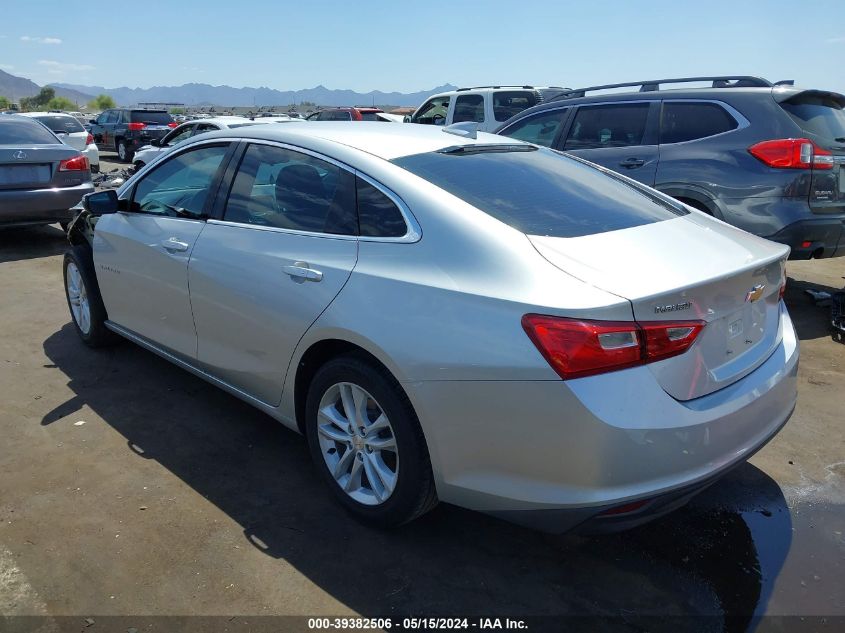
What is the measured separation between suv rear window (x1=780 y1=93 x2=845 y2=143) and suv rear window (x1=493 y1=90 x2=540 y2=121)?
22.1 ft

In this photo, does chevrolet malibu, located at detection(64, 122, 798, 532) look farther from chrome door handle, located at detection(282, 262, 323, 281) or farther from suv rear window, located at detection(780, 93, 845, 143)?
suv rear window, located at detection(780, 93, 845, 143)

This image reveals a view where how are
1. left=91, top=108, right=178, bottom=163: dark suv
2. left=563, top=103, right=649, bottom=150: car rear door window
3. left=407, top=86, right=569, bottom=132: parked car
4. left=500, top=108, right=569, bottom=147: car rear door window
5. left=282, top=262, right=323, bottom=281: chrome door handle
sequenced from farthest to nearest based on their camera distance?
left=91, top=108, right=178, bottom=163: dark suv < left=407, top=86, right=569, bottom=132: parked car < left=500, top=108, right=569, bottom=147: car rear door window < left=563, top=103, right=649, bottom=150: car rear door window < left=282, top=262, right=323, bottom=281: chrome door handle

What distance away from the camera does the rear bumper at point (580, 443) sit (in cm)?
215

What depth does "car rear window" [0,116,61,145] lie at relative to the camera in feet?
26.3

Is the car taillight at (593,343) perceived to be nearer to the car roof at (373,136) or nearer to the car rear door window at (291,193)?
the car rear door window at (291,193)

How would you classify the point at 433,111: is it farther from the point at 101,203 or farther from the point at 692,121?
the point at 101,203

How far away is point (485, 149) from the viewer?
10.9ft

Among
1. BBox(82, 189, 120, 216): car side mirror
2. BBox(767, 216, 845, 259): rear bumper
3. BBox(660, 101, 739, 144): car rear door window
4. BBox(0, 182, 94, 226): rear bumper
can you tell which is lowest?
BBox(0, 182, 94, 226): rear bumper

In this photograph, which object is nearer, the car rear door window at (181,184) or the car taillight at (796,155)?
the car rear door window at (181,184)

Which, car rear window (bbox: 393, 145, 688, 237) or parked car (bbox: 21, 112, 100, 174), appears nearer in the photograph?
car rear window (bbox: 393, 145, 688, 237)

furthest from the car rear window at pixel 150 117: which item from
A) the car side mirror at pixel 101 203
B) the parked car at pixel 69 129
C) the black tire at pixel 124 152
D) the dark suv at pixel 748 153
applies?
the car side mirror at pixel 101 203

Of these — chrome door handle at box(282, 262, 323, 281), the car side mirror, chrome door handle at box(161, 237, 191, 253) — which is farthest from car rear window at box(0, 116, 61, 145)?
chrome door handle at box(282, 262, 323, 281)

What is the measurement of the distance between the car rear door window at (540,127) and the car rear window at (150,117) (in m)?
16.9

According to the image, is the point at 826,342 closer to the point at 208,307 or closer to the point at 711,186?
the point at 711,186
